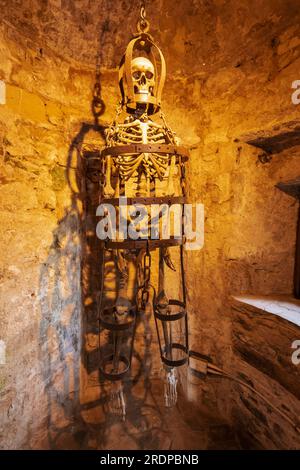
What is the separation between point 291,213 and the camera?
1.56 meters

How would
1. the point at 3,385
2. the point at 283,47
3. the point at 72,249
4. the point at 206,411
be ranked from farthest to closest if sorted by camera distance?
1. the point at 206,411
2. the point at 72,249
3. the point at 283,47
4. the point at 3,385

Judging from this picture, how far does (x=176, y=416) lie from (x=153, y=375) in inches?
13.8

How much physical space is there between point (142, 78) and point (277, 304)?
58.7 inches

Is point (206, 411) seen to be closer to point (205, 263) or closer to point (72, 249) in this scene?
point (205, 263)

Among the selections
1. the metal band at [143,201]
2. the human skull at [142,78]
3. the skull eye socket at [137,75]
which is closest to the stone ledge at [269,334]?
the metal band at [143,201]

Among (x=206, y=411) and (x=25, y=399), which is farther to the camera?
(x=206, y=411)

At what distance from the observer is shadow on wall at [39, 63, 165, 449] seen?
154cm

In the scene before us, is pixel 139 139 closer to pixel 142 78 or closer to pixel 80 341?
pixel 142 78

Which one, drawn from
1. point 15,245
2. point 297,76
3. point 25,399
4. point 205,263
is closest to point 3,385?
point 25,399

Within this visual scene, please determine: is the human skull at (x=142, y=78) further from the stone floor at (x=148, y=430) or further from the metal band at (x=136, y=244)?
the stone floor at (x=148, y=430)

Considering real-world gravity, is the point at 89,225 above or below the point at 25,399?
above

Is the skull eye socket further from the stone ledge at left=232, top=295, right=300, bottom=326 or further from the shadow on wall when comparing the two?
the stone ledge at left=232, top=295, right=300, bottom=326

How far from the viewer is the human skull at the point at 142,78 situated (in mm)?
1255

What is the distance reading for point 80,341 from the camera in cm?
181
